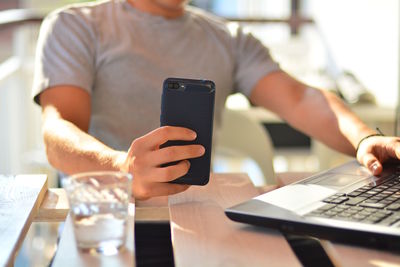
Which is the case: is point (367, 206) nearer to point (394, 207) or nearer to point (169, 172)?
point (394, 207)

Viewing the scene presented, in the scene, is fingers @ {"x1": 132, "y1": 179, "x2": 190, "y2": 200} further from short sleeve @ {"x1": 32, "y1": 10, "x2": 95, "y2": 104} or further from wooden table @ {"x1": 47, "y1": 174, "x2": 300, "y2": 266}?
short sleeve @ {"x1": 32, "y1": 10, "x2": 95, "y2": 104}

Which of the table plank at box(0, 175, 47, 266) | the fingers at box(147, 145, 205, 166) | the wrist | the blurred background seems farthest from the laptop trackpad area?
the blurred background

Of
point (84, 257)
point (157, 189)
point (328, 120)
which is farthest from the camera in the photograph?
point (328, 120)

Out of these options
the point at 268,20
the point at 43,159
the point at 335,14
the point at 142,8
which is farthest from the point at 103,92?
the point at 335,14

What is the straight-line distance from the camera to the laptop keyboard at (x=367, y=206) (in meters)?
0.88

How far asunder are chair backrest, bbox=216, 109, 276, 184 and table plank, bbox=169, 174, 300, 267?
884 millimetres

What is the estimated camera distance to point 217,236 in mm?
899

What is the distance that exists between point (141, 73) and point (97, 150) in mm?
472

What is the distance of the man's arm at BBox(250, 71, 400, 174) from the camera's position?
4.35ft

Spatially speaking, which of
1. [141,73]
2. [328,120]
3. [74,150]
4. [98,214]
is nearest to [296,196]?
[98,214]

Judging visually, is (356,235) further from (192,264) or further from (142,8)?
(142,8)

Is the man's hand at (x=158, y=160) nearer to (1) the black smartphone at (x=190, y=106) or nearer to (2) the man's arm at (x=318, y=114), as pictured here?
(1) the black smartphone at (x=190, y=106)

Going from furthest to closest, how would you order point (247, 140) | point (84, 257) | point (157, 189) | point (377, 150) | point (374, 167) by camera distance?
point (247, 140) < point (377, 150) < point (374, 167) < point (157, 189) < point (84, 257)

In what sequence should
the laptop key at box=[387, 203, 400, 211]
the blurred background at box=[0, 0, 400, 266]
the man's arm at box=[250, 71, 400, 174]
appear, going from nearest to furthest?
1. the laptop key at box=[387, 203, 400, 211]
2. the man's arm at box=[250, 71, 400, 174]
3. the blurred background at box=[0, 0, 400, 266]
